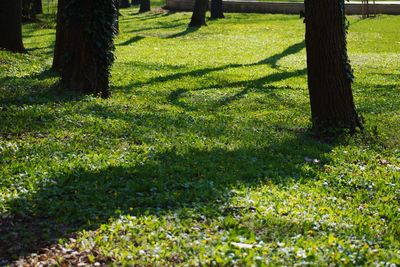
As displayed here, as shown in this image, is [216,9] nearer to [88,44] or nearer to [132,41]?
[132,41]

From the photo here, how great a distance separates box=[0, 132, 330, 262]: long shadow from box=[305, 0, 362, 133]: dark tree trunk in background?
163cm

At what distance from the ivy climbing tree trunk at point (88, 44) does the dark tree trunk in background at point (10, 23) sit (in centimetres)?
613

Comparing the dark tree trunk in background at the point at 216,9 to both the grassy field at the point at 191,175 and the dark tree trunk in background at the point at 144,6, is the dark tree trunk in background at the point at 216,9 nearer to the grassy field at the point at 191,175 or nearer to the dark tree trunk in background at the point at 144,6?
the dark tree trunk in background at the point at 144,6

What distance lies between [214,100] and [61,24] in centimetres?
372

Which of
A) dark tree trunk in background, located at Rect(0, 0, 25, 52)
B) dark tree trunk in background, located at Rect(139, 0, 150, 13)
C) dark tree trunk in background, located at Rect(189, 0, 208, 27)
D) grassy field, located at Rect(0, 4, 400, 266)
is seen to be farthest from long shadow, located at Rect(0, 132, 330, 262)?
dark tree trunk in background, located at Rect(139, 0, 150, 13)

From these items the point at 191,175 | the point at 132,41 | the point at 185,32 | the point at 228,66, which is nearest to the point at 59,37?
the point at 228,66

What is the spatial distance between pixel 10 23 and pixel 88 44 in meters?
6.64

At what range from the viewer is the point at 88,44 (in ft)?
39.8

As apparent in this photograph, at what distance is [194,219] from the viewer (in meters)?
6.62

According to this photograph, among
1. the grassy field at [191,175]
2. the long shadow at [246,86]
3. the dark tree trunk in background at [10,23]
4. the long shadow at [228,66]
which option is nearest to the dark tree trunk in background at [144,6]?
the long shadow at [228,66]

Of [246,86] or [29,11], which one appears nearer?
[246,86]

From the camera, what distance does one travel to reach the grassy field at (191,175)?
600 cm

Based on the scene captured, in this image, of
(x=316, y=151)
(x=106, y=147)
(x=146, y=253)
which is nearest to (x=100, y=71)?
(x=106, y=147)

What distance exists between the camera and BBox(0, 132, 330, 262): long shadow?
630 centimetres
